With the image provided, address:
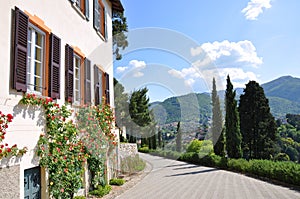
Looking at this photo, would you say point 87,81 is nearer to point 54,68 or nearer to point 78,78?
point 78,78

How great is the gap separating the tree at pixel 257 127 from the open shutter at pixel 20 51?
2459cm

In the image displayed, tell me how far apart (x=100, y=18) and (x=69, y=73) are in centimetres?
525

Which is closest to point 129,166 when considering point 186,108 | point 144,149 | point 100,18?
point 100,18

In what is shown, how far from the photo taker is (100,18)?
39.4 feet

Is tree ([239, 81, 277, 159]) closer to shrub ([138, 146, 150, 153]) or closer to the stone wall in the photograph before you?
shrub ([138, 146, 150, 153])

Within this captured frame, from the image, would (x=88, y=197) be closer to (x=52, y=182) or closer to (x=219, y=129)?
(x=52, y=182)

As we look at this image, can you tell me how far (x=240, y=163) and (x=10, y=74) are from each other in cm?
1490

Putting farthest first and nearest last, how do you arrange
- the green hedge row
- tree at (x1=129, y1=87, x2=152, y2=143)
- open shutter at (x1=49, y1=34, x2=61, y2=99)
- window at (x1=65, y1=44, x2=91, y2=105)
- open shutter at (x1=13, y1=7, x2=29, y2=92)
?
tree at (x1=129, y1=87, x2=152, y2=143) → the green hedge row → window at (x1=65, y1=44, x2=91, y2=105) → open shutter at (x1=49, y1=34, x2=61, y2=99) → open shutter at (x1=13, y1=7, x2=29, y2=92)

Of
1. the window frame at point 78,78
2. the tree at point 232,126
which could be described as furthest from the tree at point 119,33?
the window frame at point 78,78

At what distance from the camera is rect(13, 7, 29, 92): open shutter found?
4.94m

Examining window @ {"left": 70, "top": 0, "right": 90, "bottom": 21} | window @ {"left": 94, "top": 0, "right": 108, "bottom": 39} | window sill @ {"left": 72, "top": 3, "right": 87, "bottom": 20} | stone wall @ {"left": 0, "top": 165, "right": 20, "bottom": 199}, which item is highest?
window @ {"left": 94, "top": 0, "right": 108, "bottom": 39}

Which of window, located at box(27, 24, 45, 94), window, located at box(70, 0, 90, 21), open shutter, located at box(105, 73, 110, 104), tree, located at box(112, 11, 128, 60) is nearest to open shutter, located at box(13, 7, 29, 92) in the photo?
window, located at box(27, 24, 45, 94)

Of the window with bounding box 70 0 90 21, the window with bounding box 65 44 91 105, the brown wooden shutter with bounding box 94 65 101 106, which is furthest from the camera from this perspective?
the brown wooden shutter with bounding box 94 65 101 106

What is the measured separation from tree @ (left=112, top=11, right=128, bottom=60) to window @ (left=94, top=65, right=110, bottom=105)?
950 centimetres
